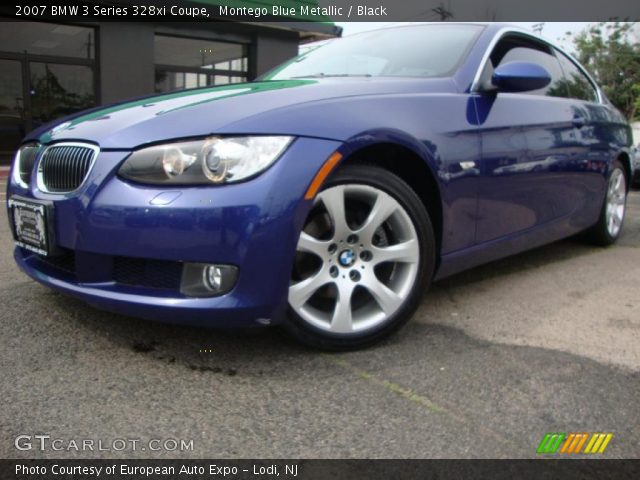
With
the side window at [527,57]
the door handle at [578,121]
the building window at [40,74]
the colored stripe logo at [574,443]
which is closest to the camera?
the colored stripe logo at [574,443]

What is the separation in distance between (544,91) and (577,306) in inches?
51.5

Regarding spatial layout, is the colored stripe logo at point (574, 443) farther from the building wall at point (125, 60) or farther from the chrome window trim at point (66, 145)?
the building wall at point (125, 60)

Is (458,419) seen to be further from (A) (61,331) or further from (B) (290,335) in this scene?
(A) (61,331)

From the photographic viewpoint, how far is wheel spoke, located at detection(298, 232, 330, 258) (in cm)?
221

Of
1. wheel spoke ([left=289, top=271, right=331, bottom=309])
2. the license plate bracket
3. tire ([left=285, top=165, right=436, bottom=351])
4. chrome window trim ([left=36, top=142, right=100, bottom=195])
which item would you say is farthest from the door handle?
the license plate bracket

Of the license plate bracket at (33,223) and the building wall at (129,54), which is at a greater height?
the building wall at (129,54)

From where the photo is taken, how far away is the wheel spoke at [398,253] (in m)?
2.44

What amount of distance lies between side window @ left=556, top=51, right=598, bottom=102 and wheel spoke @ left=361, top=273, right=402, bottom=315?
2287mm

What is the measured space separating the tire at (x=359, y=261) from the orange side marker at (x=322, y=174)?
0.08 meters

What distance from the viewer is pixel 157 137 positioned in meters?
2.14

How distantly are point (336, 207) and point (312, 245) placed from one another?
18 centimetres

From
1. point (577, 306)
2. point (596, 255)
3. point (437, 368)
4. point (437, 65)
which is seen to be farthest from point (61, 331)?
point (596, 255)

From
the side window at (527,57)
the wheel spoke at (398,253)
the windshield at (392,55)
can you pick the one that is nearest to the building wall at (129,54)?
the windshield at (392,55)

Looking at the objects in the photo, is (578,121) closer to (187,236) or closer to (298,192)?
(298,192)
